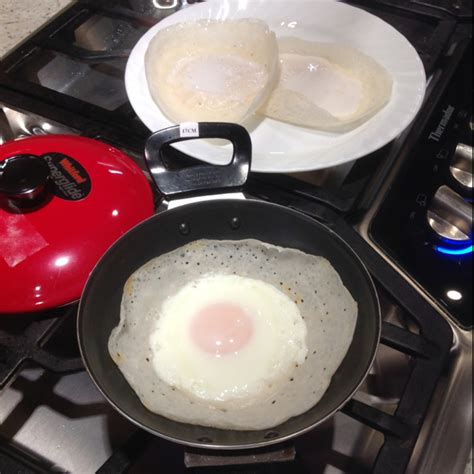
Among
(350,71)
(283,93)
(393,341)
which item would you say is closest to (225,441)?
(393,341)

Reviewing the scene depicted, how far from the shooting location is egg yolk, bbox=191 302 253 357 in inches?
24.9

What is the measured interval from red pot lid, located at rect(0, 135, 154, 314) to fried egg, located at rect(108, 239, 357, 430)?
74mm

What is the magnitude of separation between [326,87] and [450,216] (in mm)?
310

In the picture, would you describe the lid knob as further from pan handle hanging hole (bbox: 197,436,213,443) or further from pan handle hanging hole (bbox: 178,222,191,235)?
pan handle hanging hole (bbox: 197,436,213,443)

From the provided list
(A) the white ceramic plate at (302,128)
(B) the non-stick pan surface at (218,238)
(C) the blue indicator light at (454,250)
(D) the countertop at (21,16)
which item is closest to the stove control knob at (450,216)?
(C) the blue indicator light at (454,250)

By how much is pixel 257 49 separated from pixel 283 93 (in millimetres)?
110

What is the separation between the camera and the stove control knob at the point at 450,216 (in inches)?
31.0

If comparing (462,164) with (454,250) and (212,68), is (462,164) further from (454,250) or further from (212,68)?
(212,68)

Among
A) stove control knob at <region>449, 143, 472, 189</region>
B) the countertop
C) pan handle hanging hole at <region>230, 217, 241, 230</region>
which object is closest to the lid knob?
pan handle hanging hole at <region>230, 217, 241, 230</region>

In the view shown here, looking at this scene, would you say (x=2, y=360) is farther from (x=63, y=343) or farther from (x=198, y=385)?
(x=198, y=385)

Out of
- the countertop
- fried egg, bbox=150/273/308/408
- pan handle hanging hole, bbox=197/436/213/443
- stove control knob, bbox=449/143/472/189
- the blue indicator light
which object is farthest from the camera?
the countertop

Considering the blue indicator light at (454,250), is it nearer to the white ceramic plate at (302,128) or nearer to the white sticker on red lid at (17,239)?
the white ceramic plate at (302,128)

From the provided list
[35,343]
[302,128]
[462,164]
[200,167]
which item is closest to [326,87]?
[302,128]

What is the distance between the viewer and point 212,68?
931mm
